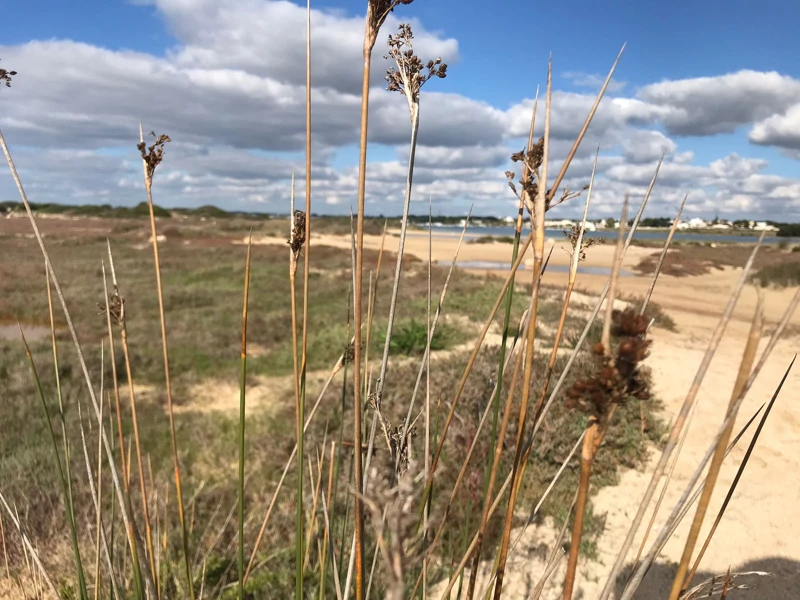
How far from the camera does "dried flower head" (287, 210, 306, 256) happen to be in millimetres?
889

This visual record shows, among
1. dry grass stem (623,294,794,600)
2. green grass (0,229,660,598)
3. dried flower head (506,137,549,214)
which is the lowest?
green grass (0,229,660,598)

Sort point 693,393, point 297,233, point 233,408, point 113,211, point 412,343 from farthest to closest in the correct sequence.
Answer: point 113,211 → point 412,343 → point 233,408 → point 297,233 → point 693,393

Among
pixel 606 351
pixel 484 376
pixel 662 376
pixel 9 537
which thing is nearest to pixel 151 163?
pixel 606 351

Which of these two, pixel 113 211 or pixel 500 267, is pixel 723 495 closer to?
pixel 500 267

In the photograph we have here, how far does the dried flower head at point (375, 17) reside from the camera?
0.58m

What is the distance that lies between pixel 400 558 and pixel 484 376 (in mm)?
4415

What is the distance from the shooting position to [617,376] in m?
0.47

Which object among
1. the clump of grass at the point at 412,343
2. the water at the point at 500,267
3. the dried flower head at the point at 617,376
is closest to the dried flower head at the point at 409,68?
the dried flower head at the point at 617,376

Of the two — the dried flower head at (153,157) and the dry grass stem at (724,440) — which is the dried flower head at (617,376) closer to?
the dry grass stem at (724,440)

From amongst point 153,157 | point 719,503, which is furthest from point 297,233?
point 719,503

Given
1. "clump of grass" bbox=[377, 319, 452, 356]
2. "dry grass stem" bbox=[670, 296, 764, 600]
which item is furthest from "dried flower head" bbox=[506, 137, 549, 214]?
"clump of grass" bbox=[377, 319, 452, 356]

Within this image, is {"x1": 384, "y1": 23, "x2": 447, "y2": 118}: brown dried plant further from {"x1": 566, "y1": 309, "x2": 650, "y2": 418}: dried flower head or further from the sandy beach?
the sandy beach

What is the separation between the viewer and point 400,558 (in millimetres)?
348

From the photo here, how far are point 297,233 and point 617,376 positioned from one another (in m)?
0.60
